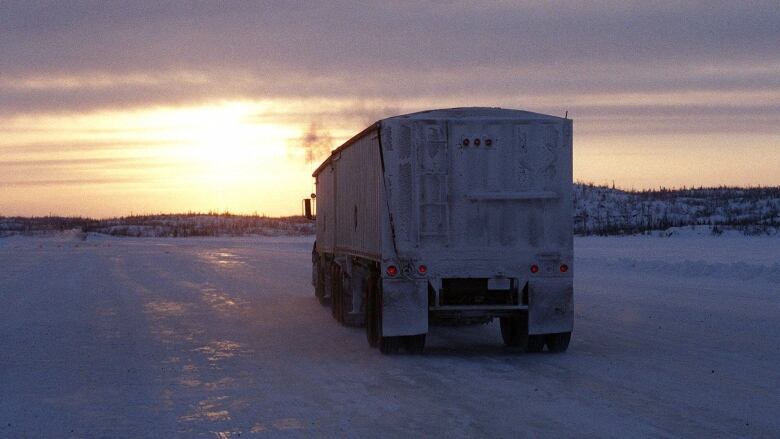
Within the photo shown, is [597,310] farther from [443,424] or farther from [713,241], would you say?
[713,241]

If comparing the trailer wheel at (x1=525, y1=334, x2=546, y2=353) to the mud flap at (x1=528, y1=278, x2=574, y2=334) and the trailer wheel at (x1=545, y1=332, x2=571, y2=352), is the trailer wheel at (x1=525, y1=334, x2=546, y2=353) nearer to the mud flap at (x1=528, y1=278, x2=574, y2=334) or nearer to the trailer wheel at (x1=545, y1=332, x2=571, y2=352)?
the trailer wheel at (x1=545, y1=332, x2=571, y2=352)

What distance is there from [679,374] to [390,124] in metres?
5.03

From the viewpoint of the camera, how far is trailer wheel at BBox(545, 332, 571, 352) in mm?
13555

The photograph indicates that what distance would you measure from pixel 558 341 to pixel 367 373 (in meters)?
3.16

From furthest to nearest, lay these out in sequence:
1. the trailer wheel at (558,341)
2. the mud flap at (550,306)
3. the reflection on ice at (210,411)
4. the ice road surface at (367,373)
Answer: the trailer wheel at (558,341) → the mud flap at (550,306) → the reflection on ice at (210,411) → the ice road surface at (367,373)

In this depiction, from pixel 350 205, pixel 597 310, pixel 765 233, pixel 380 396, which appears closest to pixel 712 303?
pixel 597 310

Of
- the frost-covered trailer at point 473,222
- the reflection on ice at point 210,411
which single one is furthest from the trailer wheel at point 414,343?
the reflection on ice at point 210,411

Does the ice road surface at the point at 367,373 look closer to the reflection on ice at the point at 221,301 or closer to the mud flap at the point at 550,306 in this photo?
the reflection on ice at the point at 221,301

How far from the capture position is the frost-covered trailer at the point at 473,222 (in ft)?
43.6

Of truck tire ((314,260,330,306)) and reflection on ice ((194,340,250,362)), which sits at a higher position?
truck tire ((314,260,330,306))

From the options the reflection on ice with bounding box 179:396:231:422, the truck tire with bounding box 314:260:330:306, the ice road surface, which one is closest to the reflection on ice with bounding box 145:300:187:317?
the ice road surface

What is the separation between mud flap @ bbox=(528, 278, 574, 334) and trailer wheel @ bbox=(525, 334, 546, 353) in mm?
352

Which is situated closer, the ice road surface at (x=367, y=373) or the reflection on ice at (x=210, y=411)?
the ice road surface at (x=367, y=373)

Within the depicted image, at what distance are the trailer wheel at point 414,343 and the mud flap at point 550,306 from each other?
153 cm
